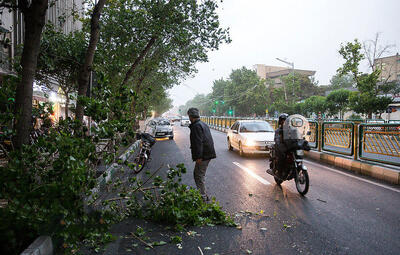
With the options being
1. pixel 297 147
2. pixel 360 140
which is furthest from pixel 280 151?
pixel 360 140

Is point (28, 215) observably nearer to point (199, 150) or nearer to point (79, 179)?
point (79, 179)

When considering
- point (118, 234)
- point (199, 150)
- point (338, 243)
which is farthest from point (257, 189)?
point (118, 234)

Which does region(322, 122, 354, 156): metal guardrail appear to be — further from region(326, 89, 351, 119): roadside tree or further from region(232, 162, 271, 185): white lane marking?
region(326, 89, 351, 119): roadside tree

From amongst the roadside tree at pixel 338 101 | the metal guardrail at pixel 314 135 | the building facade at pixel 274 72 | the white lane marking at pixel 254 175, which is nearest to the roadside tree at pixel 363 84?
the roadside tree at pixel 338 101

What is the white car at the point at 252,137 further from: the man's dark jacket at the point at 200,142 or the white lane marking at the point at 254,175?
the man's dark jacket at the point at 200,142

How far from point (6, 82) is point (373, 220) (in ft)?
18.0

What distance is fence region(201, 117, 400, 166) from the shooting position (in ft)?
25.3

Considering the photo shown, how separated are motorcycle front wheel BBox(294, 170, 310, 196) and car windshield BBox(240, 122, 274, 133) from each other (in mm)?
6453

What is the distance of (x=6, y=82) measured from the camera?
12.8ft

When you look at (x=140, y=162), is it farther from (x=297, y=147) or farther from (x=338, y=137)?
(x=338, y=137)

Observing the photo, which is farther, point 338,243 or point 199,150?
point 199,150

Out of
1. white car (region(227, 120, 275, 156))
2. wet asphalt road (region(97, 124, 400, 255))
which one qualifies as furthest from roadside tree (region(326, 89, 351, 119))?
wet asphalt road (region(97, 124, 400, 255))

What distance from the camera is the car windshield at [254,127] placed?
1243 centimetres

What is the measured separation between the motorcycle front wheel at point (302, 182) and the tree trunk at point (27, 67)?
476cm
